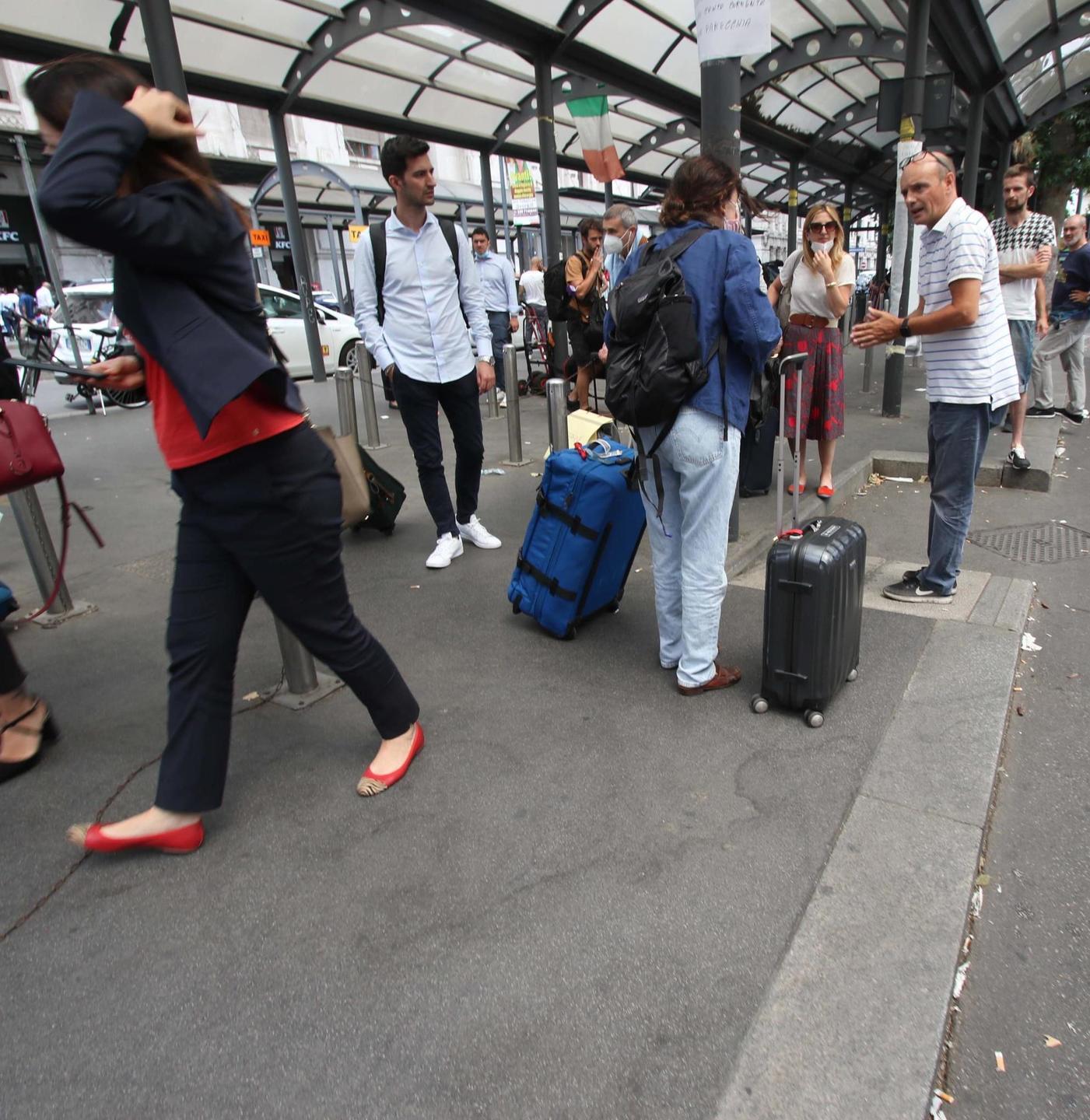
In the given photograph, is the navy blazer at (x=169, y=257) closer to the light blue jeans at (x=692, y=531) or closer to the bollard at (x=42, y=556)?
the light blue jeans at (x=692, y=531)

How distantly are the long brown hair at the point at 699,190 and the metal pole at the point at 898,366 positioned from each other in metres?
5.94

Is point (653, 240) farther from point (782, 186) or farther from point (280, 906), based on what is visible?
point (782, 186)

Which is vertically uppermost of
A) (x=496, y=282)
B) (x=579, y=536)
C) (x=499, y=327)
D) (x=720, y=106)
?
(x=720, y=106)

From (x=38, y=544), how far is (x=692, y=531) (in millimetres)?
3060

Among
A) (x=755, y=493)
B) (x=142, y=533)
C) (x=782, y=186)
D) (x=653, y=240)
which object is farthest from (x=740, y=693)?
(x=782, y=186)

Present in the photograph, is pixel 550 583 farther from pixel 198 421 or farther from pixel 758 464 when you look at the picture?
pixel 758 464

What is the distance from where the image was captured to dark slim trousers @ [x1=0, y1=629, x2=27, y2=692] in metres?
2.66

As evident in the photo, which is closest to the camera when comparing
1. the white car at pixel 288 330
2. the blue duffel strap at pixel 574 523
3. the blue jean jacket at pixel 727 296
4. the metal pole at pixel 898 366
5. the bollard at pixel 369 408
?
the blue jean jacket at pixel 727 296

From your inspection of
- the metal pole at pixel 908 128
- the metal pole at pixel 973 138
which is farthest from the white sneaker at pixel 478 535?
the metal pole at pixel 973 138

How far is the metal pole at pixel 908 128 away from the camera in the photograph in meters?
7.22

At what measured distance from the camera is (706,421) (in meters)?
2.68

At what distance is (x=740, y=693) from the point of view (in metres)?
3.03

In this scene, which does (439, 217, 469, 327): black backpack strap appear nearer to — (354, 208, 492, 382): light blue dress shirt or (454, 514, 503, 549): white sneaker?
(354, 208, 492, 382): light blue dress shirt

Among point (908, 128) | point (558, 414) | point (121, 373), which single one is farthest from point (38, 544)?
point (908, 128)
